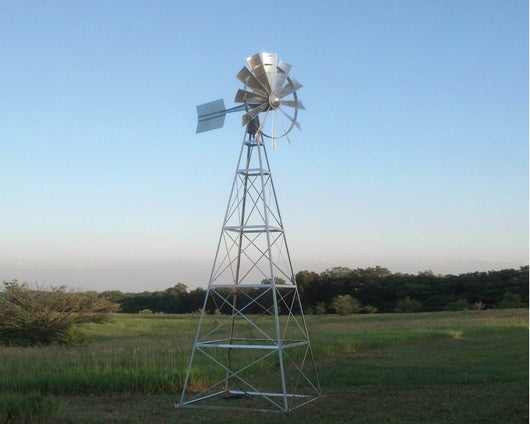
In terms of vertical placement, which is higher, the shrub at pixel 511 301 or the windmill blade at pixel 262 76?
the windmill blade at pixel 262 76

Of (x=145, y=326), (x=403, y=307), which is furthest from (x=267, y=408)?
(x=403, y=307)

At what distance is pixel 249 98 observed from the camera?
1413cm

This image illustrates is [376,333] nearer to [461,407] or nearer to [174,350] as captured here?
[174,350]

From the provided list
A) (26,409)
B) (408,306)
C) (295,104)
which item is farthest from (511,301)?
(26,409)

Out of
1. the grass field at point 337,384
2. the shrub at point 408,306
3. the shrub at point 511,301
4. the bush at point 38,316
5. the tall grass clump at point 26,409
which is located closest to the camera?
the tall grass clump at point 26,409

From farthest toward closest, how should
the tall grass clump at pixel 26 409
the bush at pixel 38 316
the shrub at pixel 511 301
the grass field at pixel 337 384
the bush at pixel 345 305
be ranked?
1. the bush at pixel 345 305
2. the shrub at pixel 511 301
3. the bush at pixel 38 316
4. the grass field at pixel 337 384
5. the tall grass clump at pixel 26 409

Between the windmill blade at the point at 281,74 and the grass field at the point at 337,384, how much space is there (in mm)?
6524

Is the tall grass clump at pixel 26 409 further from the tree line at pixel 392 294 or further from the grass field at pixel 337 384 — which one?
the tree line at pixel 392 294

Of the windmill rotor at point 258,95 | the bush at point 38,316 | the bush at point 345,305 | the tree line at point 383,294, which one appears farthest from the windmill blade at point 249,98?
the bush at point 345,305

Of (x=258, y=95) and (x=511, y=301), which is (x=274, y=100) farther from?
(x=511, y=301)

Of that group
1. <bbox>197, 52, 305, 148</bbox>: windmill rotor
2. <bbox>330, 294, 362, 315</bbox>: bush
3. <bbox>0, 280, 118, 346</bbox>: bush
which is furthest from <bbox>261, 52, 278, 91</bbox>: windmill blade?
<bbox>330, 294, 362, 315</bbox>: bush

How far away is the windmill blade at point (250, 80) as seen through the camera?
1398 cm

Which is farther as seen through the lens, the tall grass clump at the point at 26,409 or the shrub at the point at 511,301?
the shrub at the point at 511,301

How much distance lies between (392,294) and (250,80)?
180 feet
